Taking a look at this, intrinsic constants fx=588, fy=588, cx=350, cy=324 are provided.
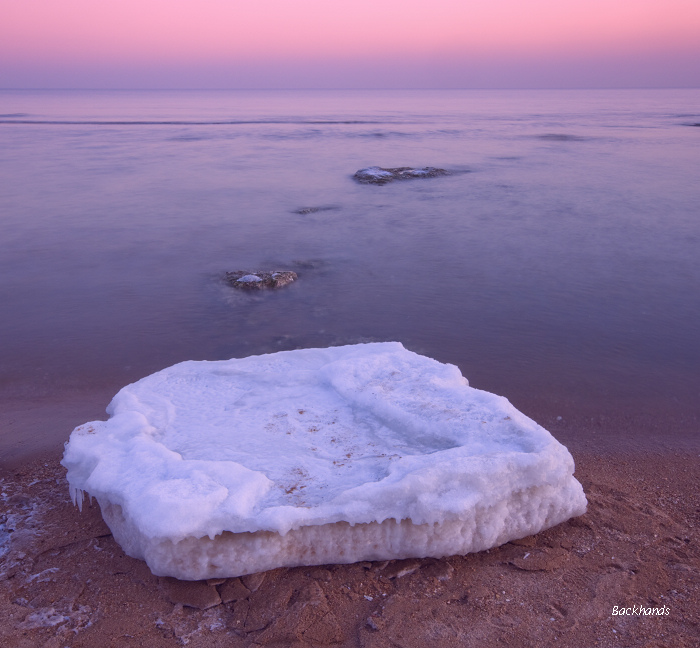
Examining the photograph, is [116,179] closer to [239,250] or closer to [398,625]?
[239,250]

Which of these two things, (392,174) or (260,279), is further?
(392,174)

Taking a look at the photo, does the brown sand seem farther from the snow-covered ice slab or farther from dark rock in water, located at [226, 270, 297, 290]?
dark rock in water, located at [226, 270, 297, 290]

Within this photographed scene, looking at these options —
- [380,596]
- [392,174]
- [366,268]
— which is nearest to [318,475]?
[380,596]

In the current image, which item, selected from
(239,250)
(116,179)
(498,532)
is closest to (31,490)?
(498,532)

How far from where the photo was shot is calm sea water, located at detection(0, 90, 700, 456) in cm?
630

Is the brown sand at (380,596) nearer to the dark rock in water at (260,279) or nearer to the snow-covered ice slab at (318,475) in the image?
the snow-covered ice slab at (318,475)

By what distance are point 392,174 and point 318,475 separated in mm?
14830

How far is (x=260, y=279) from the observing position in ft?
27.2

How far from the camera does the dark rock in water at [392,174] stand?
16.6 m

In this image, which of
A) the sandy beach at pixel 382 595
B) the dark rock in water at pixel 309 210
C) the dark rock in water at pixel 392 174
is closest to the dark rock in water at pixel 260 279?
the dark rock in water at pixel 309 210

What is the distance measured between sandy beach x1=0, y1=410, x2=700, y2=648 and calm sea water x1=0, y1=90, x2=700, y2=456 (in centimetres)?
225

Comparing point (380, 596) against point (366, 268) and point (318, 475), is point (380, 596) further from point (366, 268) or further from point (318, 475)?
point (366, 268)

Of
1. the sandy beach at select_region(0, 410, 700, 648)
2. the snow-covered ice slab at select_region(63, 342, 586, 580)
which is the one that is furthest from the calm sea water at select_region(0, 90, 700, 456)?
the sandy beach at select_region(0, 410, 700, 648)

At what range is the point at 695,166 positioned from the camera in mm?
18922
